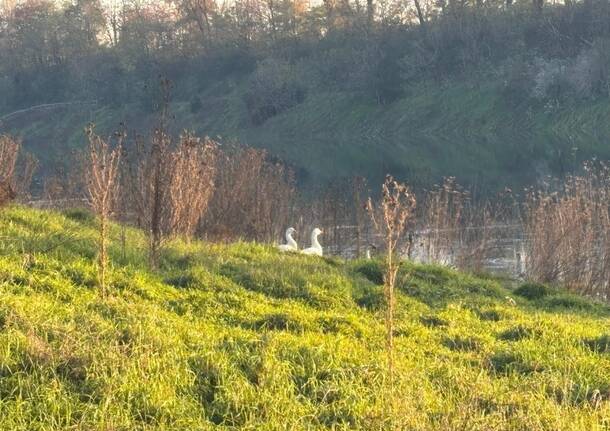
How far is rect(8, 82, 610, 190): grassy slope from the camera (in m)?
34.2

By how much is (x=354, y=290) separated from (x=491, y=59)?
52504 millimetres

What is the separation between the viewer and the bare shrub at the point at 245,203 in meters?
16.6

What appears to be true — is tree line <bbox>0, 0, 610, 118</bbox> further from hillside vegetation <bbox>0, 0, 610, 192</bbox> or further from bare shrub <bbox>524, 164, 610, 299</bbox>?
bare shrub <bbox>524, 164, 610, 299</bbox>

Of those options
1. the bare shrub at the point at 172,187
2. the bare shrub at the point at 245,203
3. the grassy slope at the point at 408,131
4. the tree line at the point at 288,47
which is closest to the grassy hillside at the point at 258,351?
the bare shrub at the point at 172,187

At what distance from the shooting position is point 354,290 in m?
10.5

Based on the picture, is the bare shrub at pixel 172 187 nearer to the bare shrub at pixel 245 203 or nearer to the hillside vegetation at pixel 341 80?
the bare shrub at pixel 245 203

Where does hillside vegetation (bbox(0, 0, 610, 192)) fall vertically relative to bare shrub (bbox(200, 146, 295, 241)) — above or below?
above

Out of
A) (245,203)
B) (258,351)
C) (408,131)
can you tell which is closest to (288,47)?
(408,131)

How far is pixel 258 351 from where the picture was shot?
654 centimetres

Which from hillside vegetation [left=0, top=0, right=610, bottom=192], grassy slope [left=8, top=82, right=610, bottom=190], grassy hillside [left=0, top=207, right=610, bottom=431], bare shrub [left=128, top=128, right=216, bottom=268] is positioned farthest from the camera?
hillside vegetation [left=0, top=0, right=610, bottom=192]

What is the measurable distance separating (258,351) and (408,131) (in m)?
49.7

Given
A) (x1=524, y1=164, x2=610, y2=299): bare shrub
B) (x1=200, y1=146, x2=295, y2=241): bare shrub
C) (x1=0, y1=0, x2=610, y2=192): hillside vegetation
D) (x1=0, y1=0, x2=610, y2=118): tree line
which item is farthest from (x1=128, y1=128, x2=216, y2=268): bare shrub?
(x1=0, y1=0, x2=610, y2=118): tree line

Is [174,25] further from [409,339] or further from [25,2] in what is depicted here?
[409,339]

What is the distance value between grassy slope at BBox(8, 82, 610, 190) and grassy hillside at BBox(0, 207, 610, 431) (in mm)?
18304
